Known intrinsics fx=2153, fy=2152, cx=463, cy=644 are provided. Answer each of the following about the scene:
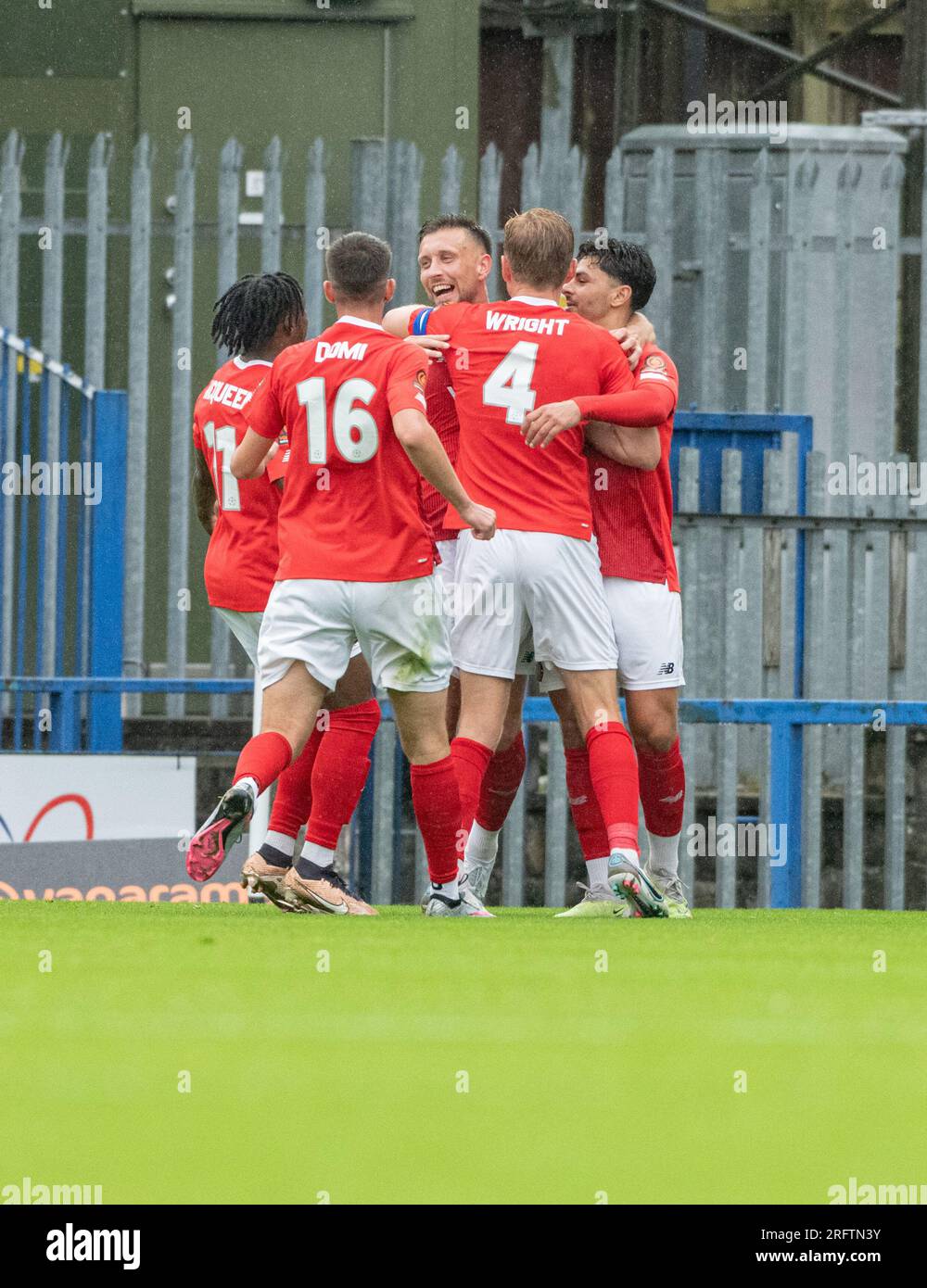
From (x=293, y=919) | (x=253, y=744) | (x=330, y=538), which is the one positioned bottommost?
(x=293, y=919)

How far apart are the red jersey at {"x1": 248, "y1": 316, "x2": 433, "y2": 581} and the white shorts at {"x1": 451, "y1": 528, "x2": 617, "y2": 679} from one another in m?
0.30

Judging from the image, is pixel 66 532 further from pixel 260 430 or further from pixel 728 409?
pixel 260 430

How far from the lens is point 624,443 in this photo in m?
5.59

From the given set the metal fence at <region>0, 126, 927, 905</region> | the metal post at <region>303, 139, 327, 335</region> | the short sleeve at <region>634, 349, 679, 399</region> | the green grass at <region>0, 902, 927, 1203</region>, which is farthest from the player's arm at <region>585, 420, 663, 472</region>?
the metal post at <region>303, 139, 327, 335</region>

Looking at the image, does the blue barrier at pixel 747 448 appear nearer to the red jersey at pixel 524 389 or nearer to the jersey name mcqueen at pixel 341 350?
the red jersey at pixel 524 389

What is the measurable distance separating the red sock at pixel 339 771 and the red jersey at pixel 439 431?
0.51m

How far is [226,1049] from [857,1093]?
33.2 inches

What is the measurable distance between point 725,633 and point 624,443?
2689mm

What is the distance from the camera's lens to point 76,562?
8.22m

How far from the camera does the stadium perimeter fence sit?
318 inches

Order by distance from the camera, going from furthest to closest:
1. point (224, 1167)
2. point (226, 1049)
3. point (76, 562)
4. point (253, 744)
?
→ point (76, 562)
point (253, 744)
point (226, 1049)
point (224, 1167)

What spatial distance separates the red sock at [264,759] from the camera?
4.95 metres

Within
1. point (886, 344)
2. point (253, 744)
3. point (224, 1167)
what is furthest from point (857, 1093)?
point (886, 344)
